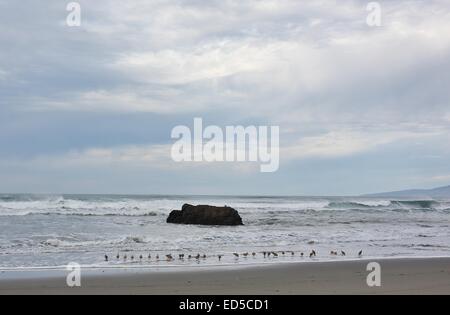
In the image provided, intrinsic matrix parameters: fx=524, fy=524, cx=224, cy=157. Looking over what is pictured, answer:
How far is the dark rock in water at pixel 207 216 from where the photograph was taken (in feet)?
95.7

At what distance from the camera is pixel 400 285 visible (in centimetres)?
985

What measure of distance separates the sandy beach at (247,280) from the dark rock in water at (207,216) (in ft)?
54.0

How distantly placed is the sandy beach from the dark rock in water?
16.4 m

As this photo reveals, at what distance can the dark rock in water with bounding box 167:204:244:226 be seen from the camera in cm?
2917

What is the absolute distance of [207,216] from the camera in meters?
29.8
